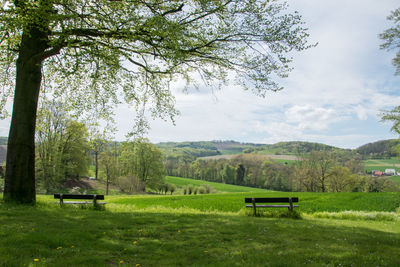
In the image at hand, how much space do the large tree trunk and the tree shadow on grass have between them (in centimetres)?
269

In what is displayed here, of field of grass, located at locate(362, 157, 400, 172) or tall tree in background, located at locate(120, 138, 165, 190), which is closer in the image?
tall tree in background, located at locate(120, 138, 165, 190)

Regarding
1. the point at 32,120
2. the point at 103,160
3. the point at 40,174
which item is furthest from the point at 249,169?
the point at 32,120

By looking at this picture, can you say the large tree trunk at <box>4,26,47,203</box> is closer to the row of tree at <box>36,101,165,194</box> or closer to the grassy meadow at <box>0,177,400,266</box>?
the grassy meadow at <box>0,177,400,266</box>

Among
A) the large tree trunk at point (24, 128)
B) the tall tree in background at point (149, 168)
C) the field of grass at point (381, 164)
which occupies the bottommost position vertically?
the field of grass at point (381, 164)

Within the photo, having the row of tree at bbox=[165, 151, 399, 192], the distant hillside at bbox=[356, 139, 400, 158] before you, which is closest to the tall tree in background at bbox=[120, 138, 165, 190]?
the row of tree at bbox=[165, 151, 399, 192]

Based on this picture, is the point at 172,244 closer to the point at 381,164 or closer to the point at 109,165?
the point at 109,165

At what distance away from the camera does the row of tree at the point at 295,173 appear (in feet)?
184

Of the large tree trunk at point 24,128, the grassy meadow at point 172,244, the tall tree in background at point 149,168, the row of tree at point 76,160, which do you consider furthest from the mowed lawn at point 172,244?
the tall tree in background at point 149,168

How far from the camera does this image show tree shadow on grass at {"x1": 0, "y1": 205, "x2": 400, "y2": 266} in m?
4.99

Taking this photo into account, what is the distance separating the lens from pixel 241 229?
8.10 metres

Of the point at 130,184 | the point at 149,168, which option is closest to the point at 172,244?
the point at 130,184

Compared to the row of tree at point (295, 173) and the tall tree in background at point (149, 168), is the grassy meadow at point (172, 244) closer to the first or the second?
the tall tree in background at point (149, 168)

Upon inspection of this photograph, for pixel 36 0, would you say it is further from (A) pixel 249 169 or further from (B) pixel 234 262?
(A) pixel 249 169

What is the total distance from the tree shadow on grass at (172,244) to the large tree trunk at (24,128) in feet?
8.82
